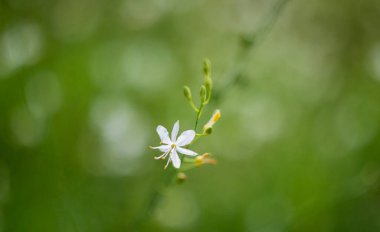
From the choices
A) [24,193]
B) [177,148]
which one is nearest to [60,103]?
[24,193]

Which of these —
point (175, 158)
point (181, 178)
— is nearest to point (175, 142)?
point (175, 158)

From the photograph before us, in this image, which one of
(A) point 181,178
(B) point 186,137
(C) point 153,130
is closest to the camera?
(B) point 186,137

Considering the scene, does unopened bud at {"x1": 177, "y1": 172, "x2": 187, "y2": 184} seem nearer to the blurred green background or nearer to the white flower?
the white flower

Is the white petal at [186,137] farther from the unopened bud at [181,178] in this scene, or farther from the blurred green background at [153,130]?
the blurred green background at [153,130]

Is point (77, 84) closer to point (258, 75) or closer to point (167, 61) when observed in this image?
point (167, 61)

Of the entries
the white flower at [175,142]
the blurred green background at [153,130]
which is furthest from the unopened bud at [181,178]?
the blurred green background at [153,130]

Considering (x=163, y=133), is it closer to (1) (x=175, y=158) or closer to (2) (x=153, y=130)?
(1) (x=175, y=158)

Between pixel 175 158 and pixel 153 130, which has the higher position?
pixel 153 130

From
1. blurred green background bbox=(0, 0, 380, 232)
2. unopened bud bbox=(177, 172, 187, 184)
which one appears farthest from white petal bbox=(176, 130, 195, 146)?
blurred green background bbox=(0, 0, 380, 232)
